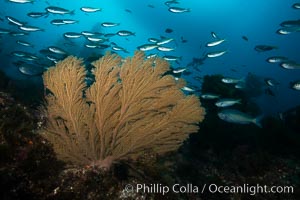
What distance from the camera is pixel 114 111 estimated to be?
16.2 ft

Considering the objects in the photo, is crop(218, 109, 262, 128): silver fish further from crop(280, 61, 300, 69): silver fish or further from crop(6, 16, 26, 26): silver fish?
crop(6, 16, 26, 26): silver fish

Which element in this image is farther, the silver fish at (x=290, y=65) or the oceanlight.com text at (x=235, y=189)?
the silver fish at (x=290, y=65)

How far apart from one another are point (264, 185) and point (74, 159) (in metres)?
4.95

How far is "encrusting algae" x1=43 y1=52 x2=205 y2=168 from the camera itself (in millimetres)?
4793

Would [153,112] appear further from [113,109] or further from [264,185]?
[264,185]

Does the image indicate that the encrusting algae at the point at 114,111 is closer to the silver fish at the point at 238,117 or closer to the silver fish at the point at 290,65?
the silver fish at the point at 238,117

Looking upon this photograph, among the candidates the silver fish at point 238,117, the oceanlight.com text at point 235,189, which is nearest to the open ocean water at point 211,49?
the silver fish at point 238,117

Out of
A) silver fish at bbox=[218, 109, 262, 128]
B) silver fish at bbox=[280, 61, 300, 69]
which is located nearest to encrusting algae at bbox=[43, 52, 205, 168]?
silver fish at bbox=[218, 109, 262, 128]

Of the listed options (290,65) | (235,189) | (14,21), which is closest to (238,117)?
(235,189)

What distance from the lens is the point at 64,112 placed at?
4.80 m

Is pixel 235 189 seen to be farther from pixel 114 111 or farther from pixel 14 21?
pixel 14 21

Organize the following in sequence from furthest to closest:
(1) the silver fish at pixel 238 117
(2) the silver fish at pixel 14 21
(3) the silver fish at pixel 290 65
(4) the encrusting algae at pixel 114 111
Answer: (2) the silver fish at pixel 14 21 → (3) the silver fish at pixel 290 65 → (1) the silver fish at pixel 238 117 → (4) the encrusting algae at pixel 114 111

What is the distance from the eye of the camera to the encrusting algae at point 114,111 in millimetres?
4793

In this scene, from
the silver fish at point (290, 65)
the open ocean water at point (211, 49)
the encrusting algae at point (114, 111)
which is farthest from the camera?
the open ocean water at point (211, 49)
